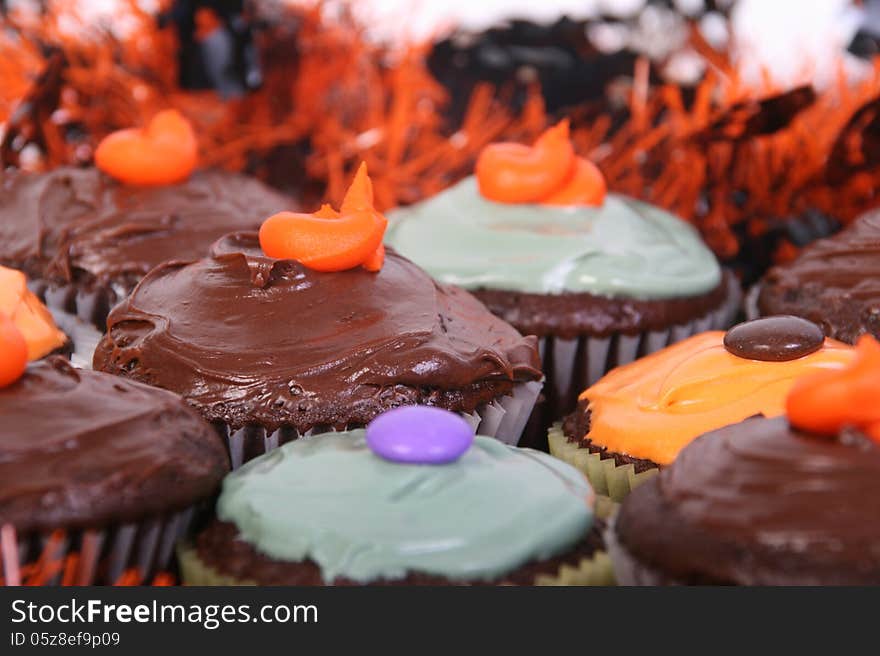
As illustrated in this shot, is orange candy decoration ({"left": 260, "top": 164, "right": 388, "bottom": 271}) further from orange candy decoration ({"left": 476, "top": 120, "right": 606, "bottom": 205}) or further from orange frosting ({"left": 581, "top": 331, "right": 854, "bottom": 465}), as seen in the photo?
orange candy decoration ({"left": 476, "top": 120, "right": 606, "bottom": 205})

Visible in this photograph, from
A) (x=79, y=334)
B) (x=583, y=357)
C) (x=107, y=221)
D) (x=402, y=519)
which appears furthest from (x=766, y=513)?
(x=107, y=221)

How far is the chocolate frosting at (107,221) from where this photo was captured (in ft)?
12.0

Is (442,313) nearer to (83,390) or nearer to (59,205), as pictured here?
(83,390)

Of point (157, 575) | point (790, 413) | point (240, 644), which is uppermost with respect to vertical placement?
point (790, 413)

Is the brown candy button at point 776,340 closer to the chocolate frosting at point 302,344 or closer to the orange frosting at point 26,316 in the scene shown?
the chocolate frosting at point 302,344

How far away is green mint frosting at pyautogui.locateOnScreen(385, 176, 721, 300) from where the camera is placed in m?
3.57

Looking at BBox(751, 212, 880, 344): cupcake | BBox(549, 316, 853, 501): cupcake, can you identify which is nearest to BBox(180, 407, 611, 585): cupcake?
BBox(549, 316, 853, 501): cupcake

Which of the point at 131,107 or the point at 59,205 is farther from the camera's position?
the point at 131,107

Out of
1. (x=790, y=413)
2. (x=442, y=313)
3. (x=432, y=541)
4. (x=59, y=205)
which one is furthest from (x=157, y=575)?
(x=59, y=205)

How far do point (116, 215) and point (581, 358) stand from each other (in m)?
1.64

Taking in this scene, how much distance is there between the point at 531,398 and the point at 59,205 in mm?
1902

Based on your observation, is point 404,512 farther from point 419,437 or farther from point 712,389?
point 712,389

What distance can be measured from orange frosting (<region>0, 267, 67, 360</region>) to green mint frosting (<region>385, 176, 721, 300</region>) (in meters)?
1.20

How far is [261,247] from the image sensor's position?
10.1 ft
